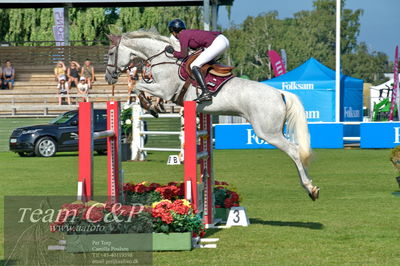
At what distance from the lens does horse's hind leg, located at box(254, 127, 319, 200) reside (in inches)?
360

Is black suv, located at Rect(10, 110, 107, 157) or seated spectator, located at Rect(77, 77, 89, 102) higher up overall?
seated spectator, located at Rect(77, 77, 89, 102)

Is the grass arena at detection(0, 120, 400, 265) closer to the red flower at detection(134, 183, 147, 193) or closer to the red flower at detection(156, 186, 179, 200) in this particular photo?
the red flower at detection(156, 186, 179, 200)

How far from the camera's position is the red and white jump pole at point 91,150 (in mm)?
7953

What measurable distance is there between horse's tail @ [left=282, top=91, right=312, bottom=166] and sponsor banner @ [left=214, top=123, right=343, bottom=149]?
17392 mm

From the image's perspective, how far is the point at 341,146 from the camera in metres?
26.9

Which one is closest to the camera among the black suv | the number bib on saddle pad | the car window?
the number bib on saddle pad

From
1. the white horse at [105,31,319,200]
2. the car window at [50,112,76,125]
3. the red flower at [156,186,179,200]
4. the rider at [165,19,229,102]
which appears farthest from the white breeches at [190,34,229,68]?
the car window at [50,112,76,125]

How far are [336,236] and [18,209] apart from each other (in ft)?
15.2

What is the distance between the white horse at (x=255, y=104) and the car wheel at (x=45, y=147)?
1480cm

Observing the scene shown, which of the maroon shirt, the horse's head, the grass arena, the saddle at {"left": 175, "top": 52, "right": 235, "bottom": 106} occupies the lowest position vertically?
the grass arena

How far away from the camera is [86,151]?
7.97 meters

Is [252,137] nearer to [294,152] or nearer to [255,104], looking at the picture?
[294,152]

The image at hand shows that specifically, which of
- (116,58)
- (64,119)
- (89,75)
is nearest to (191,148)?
(116,58)

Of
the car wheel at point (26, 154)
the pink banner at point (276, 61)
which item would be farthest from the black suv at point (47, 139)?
the pink banner at point (276, 61)
